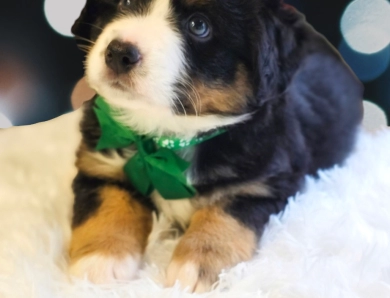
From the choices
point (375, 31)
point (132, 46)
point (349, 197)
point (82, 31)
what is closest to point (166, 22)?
point (132, 46)

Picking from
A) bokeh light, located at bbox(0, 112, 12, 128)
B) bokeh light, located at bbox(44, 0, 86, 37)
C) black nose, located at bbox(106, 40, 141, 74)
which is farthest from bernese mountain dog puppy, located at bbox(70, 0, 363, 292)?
bokeh light, located at bbox(0, 112, 12, 128)

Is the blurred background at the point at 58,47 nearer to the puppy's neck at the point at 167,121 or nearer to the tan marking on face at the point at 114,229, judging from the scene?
the puppy's neck at the point at 167,121

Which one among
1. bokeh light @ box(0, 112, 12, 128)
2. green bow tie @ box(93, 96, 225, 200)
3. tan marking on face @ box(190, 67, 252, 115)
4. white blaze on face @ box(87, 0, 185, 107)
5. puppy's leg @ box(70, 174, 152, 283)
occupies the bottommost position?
bokeh light @ box(0, 112, 12, 128)

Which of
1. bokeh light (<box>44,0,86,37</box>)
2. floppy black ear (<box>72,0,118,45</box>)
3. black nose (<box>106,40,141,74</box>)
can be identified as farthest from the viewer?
bokeh light (<box>44,0,86,37</box>)

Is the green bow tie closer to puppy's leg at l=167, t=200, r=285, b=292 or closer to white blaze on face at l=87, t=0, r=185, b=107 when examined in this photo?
puppy's leg at l=167, t=200, r=285, b=292

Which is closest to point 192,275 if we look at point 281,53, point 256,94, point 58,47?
point 256,94

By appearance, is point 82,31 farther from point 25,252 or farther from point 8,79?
point 8,79
